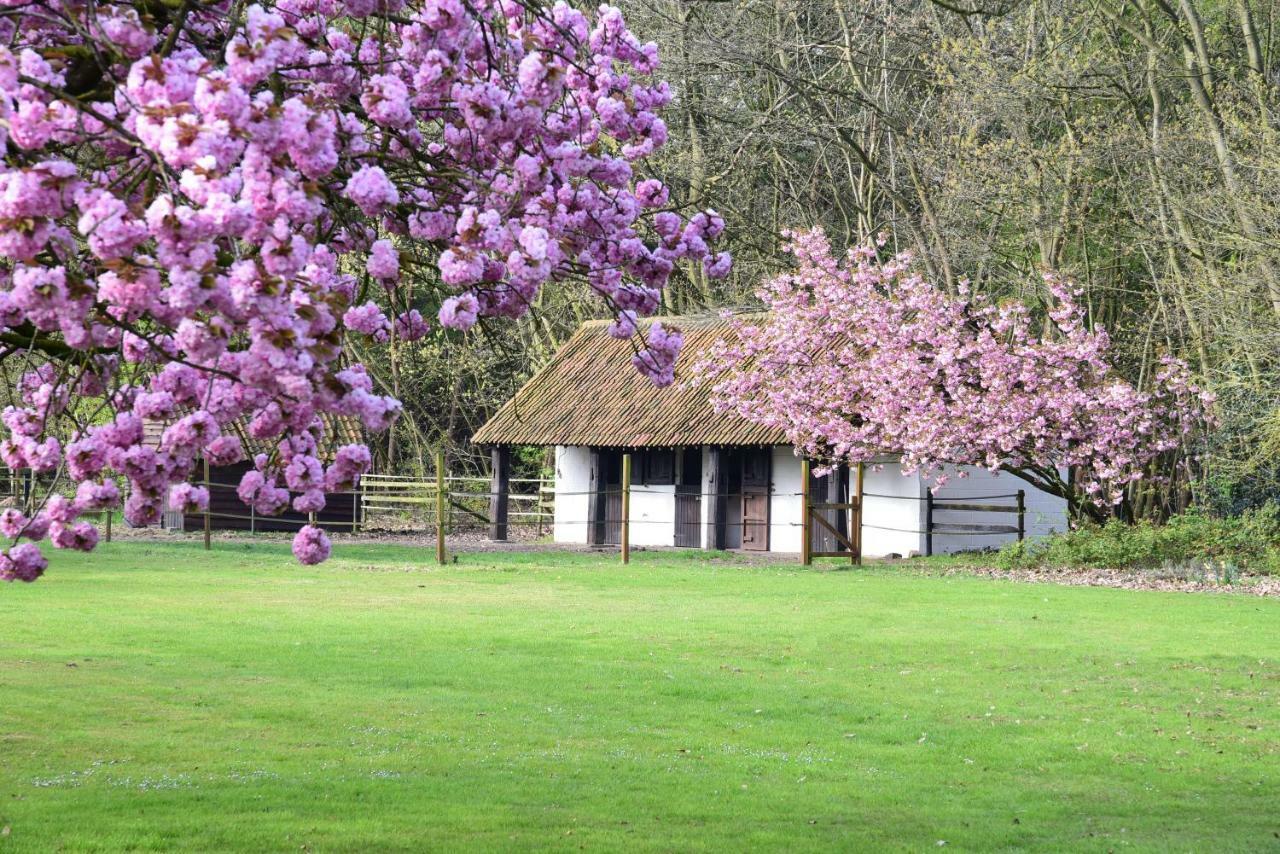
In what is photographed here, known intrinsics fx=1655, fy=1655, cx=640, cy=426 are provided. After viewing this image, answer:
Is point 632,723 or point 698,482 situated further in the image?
point 698,482

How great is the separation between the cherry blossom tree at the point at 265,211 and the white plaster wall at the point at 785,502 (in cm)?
2491

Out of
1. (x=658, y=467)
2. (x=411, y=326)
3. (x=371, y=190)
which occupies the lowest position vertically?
(x=658, y=467)

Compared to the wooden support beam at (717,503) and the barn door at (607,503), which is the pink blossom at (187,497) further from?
Result: the barn door at (607,503)

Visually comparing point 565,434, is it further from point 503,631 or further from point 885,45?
point 503,631

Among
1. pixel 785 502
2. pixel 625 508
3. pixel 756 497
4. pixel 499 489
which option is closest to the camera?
pixel 625 508

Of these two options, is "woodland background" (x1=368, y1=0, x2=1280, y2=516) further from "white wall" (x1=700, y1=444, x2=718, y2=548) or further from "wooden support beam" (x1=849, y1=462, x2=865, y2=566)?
"wooden support beam" (x1=849, y1=462, x2=865, y2=566)

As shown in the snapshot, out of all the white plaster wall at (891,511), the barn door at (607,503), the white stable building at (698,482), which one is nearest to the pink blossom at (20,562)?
the white stable building at (698,482)

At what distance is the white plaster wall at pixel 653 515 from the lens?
34500mm

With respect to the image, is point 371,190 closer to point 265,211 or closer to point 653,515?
point 265,211

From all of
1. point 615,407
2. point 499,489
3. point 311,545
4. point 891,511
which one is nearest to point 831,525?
point 891,511

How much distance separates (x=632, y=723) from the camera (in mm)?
11375

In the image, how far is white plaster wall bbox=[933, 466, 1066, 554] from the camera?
1254 inches

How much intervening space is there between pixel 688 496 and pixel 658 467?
3.57ft

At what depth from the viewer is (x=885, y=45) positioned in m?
32.1
